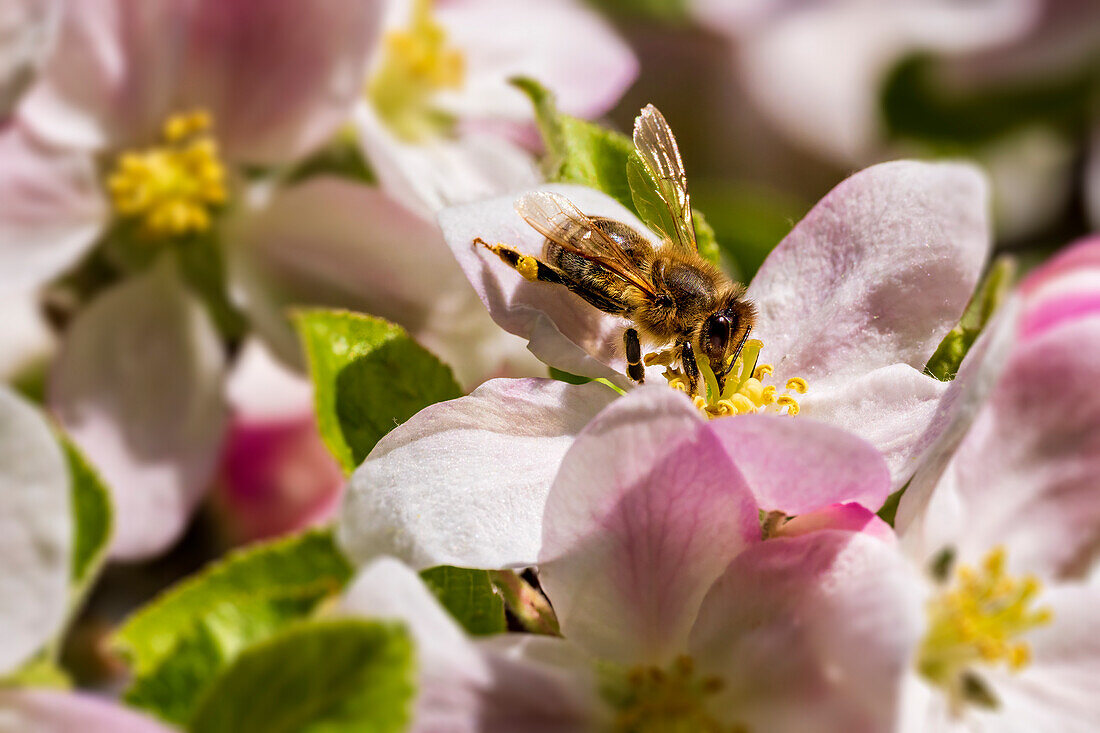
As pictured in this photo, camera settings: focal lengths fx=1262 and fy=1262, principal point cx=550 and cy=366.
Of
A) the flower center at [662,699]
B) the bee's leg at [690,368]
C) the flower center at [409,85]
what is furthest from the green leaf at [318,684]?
the flower center at [409,85]

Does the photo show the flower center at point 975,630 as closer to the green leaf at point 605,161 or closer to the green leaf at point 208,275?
the green leaf at point 605,161

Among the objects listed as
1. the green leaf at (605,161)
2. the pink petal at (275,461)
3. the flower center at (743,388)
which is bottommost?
the pink petal at (275,461)

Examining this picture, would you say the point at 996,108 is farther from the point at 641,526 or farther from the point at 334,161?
the point at 641,526

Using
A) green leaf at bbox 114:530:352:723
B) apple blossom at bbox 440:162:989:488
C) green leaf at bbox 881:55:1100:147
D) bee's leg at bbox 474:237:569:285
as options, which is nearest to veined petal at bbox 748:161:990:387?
apple blossom at bbox 440:162:989:488

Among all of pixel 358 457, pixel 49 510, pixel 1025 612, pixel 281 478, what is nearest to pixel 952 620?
pixel 1025 612

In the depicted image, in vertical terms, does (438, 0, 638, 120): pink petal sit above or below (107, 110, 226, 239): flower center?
above

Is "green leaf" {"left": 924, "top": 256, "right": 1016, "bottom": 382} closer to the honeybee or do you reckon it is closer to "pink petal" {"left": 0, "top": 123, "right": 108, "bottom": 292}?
the honeybee
